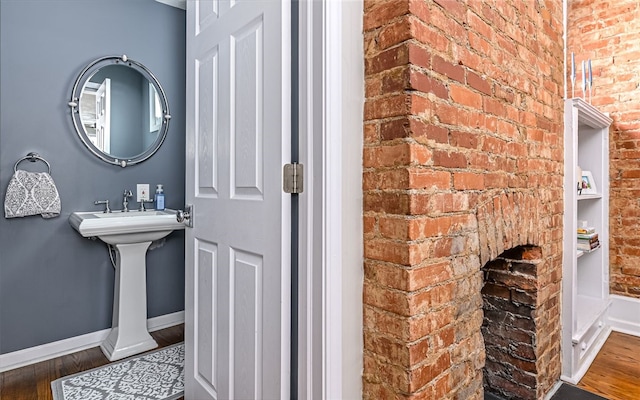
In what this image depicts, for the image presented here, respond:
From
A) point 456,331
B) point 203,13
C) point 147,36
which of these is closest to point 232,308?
point 456,331

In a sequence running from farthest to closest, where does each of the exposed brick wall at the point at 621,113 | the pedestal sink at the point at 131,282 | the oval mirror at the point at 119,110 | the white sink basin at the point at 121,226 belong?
the exposed brick wall at the point at 621,113 → the oval mirror at the point at 119,110 → the pedestal sink at the point at 131,282 → the white sink basin at the point at 121,226

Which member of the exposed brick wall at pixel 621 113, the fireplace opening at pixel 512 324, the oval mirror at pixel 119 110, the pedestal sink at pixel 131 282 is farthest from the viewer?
the exposed brick wall at pixel 621 113

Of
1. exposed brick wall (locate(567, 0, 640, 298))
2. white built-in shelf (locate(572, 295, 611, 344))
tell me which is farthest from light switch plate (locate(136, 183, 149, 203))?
exposed brick wall (locate(567, 0, 640, 298))

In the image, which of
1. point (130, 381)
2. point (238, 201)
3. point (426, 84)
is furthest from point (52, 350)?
point (426, 84)

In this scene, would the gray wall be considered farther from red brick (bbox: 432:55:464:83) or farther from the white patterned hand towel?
red brick (bbox: 432:55:464:83)

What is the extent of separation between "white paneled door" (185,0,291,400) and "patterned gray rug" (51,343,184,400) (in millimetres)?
366

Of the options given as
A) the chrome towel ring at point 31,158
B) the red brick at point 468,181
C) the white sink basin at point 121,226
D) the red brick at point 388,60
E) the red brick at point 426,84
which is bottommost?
the white sink basin at point 121,226

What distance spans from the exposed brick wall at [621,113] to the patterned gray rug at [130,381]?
3218 millimetres

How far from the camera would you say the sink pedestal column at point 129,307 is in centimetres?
239

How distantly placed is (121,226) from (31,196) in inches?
23.9

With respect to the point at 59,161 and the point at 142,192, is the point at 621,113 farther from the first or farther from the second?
the point at 59,161

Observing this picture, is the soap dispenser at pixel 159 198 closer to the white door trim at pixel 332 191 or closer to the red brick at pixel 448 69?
the white door trim at pixel 332 191

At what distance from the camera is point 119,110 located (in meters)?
2.66

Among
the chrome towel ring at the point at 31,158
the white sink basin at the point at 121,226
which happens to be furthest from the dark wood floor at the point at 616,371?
the chrome towel ring at the point at 31,158
